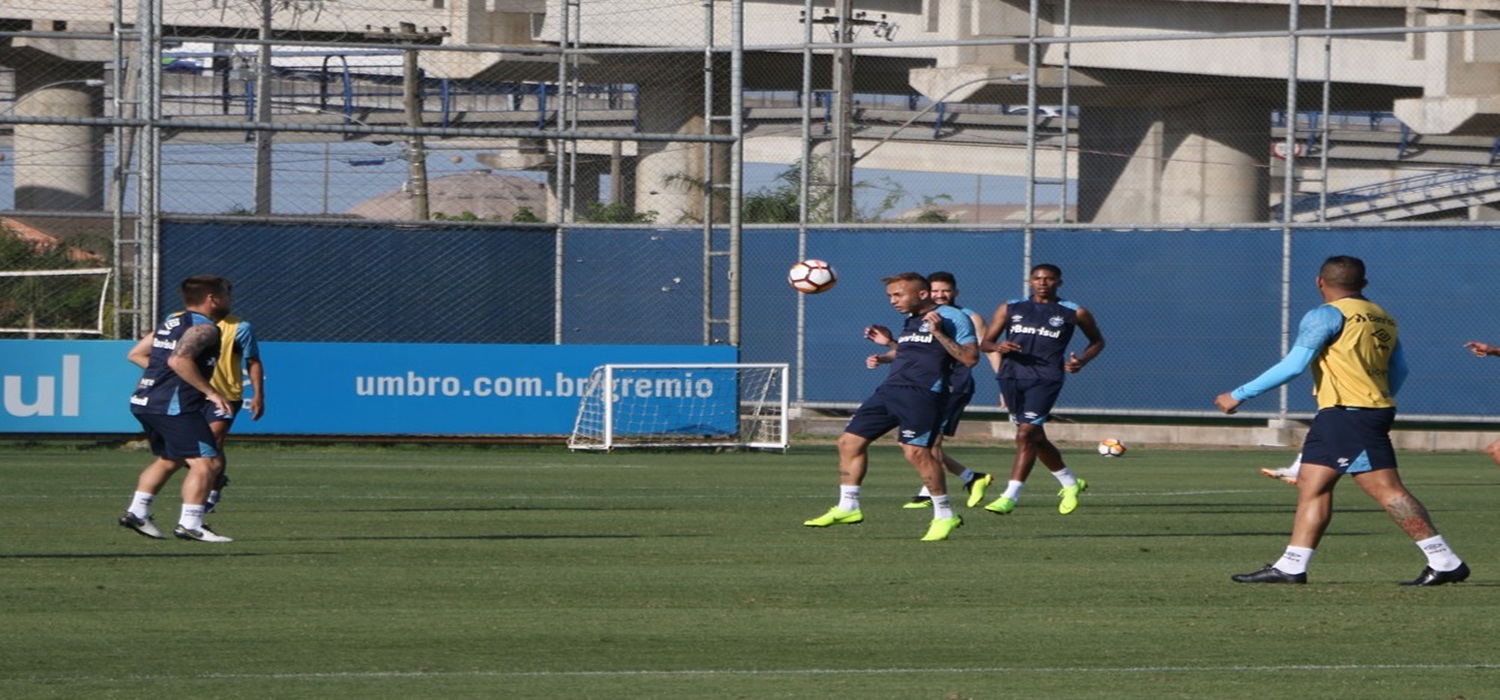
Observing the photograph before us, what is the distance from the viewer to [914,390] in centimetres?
1433

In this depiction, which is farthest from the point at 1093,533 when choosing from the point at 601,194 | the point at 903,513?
the point at 601,194

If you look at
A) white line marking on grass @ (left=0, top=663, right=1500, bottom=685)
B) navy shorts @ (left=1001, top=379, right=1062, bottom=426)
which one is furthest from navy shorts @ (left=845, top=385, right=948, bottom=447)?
white line marking on grass @ (left=0, top=663, right=1500, bottom=685)

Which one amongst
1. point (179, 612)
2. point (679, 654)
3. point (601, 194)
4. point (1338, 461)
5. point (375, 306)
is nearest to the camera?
point (679, 654)

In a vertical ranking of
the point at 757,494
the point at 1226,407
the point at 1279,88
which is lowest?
the point at 757,494

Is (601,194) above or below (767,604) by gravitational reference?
above

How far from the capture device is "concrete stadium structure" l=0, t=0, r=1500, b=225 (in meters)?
32.1

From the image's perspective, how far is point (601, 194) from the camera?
30328 mm

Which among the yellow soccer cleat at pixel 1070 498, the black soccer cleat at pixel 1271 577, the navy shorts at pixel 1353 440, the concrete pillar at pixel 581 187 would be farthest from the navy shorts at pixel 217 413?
the concrete pillar at pixel 581 187

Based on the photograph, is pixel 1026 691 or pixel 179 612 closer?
pixel 1026 691

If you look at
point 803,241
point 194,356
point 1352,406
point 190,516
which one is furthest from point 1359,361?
point 803,241

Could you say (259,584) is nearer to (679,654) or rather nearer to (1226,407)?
(679,654)

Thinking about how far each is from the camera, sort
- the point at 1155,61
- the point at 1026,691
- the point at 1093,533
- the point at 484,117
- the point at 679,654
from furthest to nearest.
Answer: the point at 484,117 < the point at 1155,61 < the point at 1093,533 < the point at 679,654 < the point at 1026,691

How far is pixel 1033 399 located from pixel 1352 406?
5.51 meters

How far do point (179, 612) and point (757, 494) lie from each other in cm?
864
